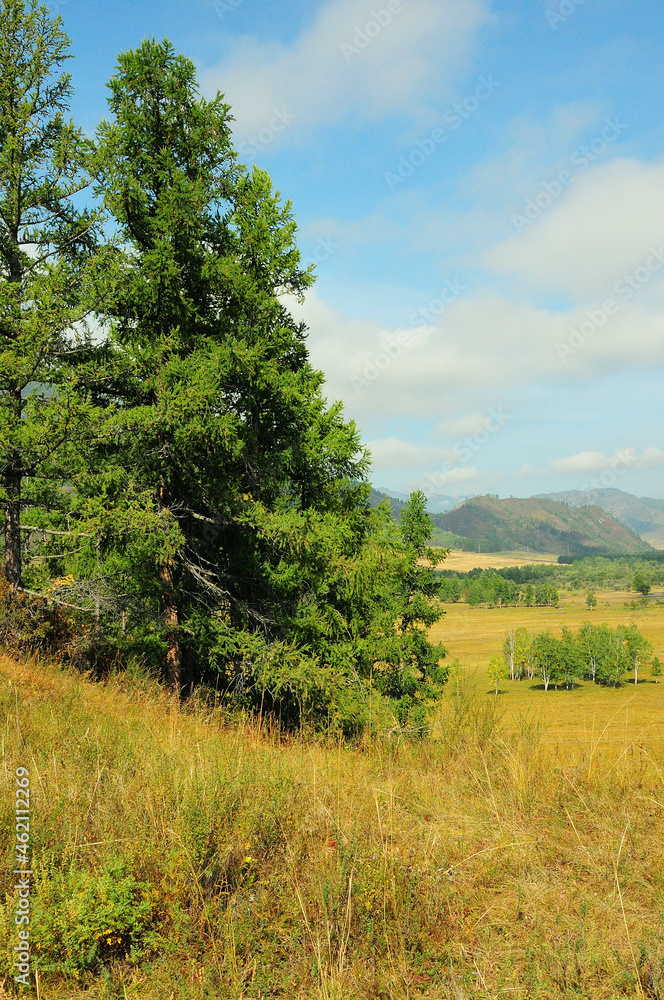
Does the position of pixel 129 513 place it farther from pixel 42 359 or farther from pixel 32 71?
pixel 32 71

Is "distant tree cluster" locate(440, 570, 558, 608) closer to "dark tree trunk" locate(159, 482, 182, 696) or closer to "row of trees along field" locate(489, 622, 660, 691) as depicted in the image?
"row of trees along field" locate(489, 622, 660, 691)

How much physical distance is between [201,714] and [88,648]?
329cm

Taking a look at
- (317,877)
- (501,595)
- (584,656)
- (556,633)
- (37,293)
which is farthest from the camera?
(501,595)

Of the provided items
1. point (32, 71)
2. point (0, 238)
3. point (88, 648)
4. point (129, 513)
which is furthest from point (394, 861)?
point (32, 71)

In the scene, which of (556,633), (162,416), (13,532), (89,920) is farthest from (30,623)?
(556,633)

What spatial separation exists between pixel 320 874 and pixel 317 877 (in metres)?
0.03

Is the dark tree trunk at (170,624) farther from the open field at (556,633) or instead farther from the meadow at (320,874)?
the open field at (556,633)

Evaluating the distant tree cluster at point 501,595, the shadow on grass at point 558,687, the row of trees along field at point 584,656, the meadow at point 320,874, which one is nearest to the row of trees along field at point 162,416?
the meadow at point 320,874

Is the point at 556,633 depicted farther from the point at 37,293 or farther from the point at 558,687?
the point at 37,293

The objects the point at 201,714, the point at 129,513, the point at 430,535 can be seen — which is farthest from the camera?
the point at 430,535

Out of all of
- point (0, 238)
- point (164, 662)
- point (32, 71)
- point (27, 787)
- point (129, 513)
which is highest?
point (32, 71)

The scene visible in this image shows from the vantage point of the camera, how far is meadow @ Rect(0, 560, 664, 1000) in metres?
2.41

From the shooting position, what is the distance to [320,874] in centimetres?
296

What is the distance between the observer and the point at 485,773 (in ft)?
15.2
